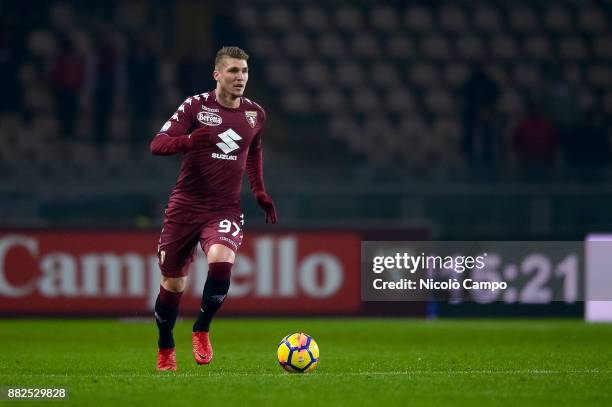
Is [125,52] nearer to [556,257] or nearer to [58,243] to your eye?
[58,243]

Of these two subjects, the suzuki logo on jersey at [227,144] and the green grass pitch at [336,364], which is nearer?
the green grass pitch at [336,364]

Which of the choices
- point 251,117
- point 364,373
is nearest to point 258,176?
point 251,117

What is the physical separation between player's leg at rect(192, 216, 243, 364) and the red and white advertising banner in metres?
6.19

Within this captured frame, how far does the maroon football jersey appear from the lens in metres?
8.70

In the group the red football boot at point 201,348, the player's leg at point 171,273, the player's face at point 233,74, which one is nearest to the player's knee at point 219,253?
the player's leg at point 171,273

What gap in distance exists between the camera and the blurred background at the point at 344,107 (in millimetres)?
16172

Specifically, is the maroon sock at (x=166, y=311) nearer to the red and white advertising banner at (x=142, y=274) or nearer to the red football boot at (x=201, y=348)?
the red football boot at (x=201, y=348)

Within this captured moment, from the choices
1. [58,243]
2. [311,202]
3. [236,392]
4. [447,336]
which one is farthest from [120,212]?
[236,392]

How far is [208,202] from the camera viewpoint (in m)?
8.72

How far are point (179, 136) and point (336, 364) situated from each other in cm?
221

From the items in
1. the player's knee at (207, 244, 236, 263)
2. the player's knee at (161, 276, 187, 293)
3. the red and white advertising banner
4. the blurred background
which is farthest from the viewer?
the blurred background

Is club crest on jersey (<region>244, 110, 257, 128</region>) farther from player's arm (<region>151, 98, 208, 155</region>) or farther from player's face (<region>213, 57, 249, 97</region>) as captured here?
player's arm (<region>151, 98, 208, 155</region>)

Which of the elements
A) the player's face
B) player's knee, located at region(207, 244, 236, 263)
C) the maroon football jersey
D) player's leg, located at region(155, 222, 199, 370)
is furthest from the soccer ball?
the player's face

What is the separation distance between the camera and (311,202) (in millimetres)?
16125
